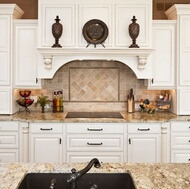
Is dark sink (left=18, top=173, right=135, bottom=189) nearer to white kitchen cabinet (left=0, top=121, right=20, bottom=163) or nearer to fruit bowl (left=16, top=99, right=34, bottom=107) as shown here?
white kitchen cabinet (left=0, top=121, right=20, bottom=163)

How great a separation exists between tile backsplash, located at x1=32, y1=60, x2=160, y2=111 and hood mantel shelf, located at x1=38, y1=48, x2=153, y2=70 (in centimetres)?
44

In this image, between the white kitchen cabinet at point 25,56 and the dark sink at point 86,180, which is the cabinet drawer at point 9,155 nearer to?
the white kitchen cabinet at point 25,56

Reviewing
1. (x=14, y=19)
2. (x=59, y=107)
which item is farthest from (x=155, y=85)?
(x=14, y=19)

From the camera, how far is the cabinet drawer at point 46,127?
3.63 m

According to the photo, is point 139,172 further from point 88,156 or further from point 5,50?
point 5,50

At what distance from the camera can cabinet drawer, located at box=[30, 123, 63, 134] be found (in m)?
3.63

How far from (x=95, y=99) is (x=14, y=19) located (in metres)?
1.54

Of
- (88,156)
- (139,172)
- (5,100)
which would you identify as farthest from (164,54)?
(139,172)

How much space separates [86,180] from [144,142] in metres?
2.15

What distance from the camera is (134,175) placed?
1.55 m

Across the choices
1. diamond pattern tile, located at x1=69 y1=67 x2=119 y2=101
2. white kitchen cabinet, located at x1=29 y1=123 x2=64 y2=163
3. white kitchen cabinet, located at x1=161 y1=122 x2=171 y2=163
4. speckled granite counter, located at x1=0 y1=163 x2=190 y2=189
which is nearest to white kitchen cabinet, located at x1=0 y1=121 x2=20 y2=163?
white kitchen cabinet, located at x1=29 y1=123 x2=64 y2=163


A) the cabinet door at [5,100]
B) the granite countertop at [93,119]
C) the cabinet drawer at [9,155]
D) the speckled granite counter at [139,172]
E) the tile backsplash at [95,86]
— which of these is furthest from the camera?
the tile backsplash at [95,86]

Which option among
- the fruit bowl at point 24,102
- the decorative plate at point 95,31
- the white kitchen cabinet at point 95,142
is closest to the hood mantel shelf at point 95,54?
the decorative plate at point 95,31

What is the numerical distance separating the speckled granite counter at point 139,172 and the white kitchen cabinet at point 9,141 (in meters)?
2.04
